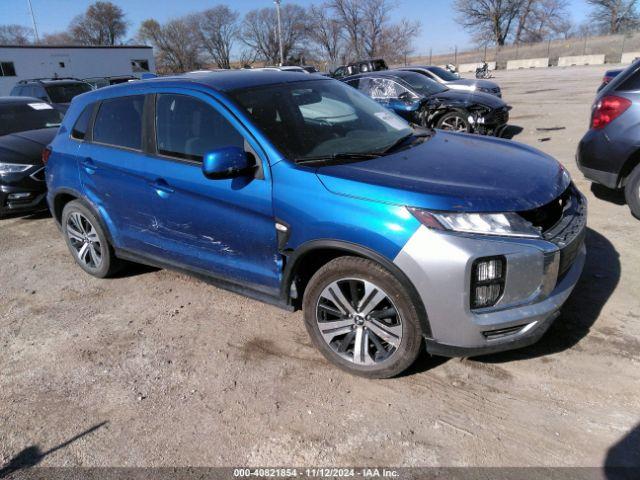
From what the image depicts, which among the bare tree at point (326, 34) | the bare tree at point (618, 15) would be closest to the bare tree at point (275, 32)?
the bare tree at point (326, 34)

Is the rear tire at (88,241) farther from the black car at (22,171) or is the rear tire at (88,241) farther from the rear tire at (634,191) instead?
the rear tire at (634,191)

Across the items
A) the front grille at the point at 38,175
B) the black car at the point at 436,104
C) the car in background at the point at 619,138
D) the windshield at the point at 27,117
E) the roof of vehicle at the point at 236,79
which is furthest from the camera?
the black car at the point at 436,104

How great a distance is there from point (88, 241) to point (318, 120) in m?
2.58

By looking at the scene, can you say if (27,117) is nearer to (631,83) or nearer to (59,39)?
(631,83)

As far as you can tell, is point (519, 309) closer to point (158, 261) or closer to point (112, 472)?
point (112, 472)

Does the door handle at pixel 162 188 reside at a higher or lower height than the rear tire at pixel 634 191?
higher

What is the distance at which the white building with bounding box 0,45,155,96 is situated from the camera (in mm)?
29703

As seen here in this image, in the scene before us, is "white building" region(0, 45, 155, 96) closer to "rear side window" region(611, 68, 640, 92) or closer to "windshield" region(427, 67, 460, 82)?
"windshield" region(427, 67, 460, 82)

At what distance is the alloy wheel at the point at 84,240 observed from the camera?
470 centimetres

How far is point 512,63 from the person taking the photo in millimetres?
47688

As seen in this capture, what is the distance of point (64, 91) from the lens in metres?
13.3

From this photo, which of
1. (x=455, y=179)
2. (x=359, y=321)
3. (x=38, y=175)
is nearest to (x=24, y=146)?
(x=38, y=175)

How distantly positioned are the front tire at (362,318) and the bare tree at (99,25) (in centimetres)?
8047

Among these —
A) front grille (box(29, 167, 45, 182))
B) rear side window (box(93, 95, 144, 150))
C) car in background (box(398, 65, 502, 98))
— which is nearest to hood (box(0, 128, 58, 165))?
front grille (box(29, 167, 45, 182))
